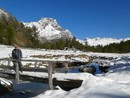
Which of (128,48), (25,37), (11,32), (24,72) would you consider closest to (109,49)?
(128,48)

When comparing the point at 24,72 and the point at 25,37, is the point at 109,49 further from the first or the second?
the point at 24,72

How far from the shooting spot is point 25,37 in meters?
181

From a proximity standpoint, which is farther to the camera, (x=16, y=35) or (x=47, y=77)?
(x=16, y=35)

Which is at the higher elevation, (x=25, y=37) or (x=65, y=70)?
(x=25, y=37)

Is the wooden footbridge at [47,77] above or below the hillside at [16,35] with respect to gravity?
below

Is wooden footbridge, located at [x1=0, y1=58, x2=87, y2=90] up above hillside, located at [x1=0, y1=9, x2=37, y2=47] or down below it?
below

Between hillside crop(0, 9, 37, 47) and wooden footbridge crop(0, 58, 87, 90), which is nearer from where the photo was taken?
wooden footbridge crop(0, 58, 87, 90)

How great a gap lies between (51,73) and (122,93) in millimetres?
5085

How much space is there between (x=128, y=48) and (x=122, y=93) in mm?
163681

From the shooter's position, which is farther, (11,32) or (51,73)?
(11,32)

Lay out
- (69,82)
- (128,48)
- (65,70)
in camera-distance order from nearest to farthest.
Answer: (69,82)
(65,70)
(128,48)

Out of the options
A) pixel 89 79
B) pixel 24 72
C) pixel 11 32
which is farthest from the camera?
pixel 11 32

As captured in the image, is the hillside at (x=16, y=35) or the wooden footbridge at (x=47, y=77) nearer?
the wooden footbridge at (x=47, y=77)

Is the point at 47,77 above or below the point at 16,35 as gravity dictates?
below
